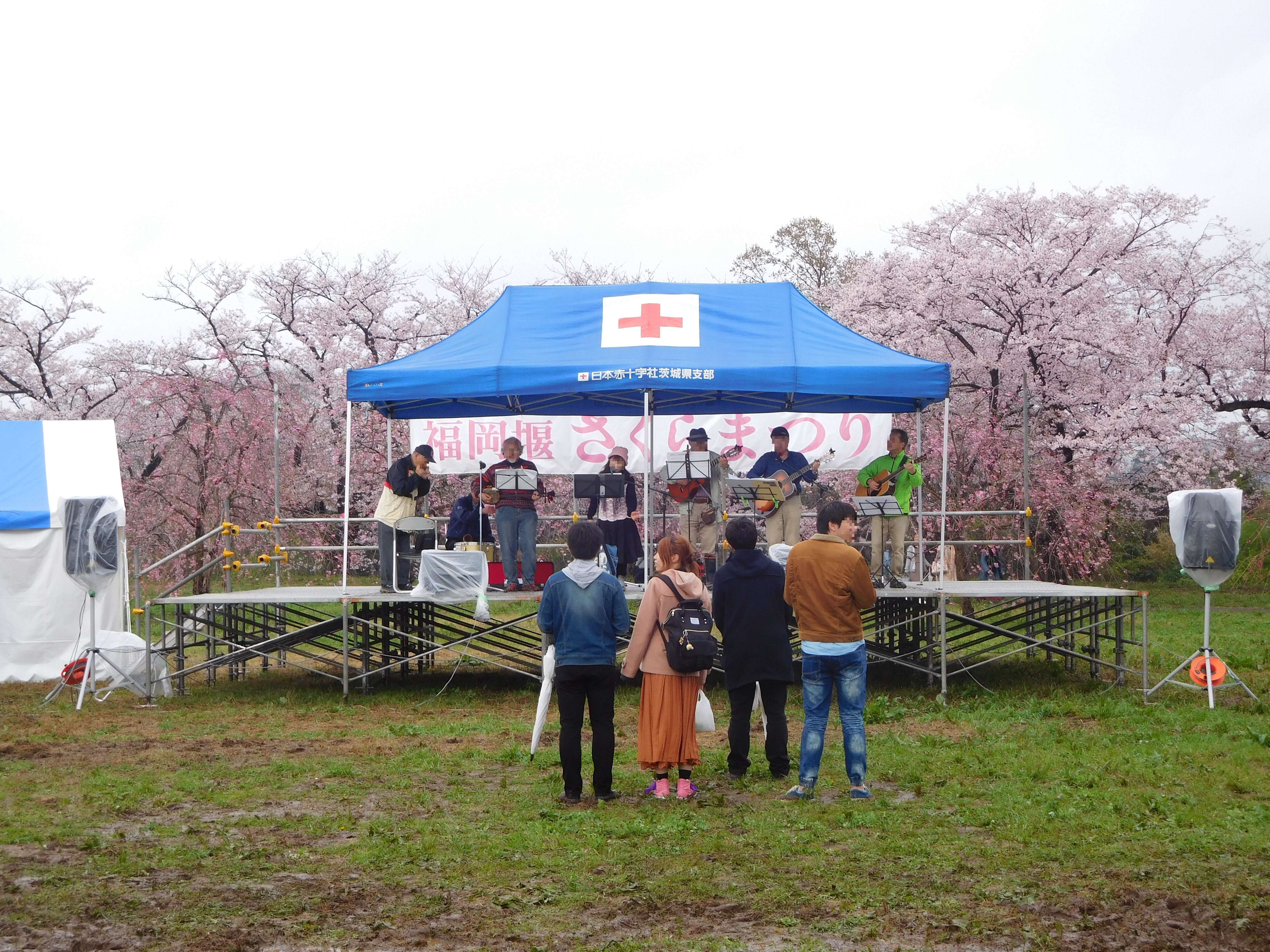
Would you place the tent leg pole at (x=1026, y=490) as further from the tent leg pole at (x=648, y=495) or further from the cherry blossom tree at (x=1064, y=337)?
the cherry blossom tree at (x=1064, y=337)

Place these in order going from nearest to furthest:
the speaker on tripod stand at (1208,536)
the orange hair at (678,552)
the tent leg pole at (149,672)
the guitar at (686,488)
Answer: the orange hair at (678,552) < the speaker on tripod stand at (1208,536) < the tent leg pole at (149,672) < the guitar at (686,488)

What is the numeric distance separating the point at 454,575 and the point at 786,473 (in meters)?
3.56

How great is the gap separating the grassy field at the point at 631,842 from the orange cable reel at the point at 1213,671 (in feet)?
1.83

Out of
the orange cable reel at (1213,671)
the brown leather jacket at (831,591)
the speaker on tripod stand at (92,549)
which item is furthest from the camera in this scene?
the speaker on tripod stand at (92,549)

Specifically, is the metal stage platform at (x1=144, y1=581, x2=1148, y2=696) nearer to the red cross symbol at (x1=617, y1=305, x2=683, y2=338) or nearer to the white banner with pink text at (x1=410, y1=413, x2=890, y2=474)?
the white banner with pink text at (x1=410, y1=413, x2=890, y2=474)

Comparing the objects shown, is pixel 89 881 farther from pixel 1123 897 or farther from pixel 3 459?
pixel 3 459

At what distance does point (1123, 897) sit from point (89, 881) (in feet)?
14.0

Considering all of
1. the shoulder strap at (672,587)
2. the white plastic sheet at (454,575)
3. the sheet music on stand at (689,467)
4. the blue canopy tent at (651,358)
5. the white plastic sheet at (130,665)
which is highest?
the blue canopy tent at (651,358)

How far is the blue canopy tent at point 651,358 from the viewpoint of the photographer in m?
11.3

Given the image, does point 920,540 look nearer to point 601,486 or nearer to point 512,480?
point 601,486

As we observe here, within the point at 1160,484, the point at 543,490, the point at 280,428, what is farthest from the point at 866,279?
the point at 543,490

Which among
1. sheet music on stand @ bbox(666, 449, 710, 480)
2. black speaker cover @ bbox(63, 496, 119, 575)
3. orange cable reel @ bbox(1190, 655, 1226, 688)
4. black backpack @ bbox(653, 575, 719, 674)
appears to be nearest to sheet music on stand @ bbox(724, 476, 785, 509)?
sheet music on stand @ bbox(666, 449, 710, 480)

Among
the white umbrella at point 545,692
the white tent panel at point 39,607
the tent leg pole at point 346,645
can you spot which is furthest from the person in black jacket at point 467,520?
the white umbrella at point 545,692

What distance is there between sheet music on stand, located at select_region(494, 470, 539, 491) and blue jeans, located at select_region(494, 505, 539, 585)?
0.74ft
